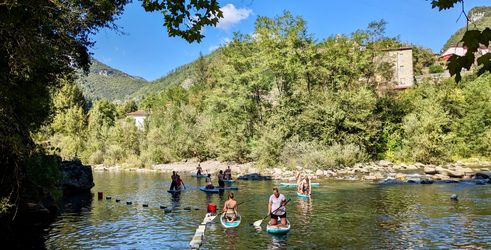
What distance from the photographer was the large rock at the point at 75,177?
3578cm

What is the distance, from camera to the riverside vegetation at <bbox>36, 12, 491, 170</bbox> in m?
51.6

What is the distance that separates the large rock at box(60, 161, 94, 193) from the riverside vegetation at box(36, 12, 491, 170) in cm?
1025

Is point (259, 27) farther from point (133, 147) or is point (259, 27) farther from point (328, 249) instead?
point (328, 249)

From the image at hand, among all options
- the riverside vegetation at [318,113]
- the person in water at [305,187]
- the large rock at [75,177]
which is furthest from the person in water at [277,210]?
the riverside vegetation at [318,113]

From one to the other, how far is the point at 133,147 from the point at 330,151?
39960 mm

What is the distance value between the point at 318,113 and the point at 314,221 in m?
34.0

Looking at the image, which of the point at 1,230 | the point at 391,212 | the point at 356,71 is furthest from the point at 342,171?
the point at 1,230

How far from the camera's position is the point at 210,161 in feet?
214

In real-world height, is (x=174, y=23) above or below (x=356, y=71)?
below

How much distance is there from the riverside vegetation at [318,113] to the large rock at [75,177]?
10251 mm

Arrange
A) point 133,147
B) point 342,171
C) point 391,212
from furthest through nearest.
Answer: point 133,147 → point 342,171 → point 391,212

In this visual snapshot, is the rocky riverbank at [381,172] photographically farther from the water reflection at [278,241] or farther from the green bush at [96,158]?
the water reflection at [278,241]

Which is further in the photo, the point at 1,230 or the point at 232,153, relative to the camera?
the point at 232,153

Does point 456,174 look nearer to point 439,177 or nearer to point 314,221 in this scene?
point 439,177
